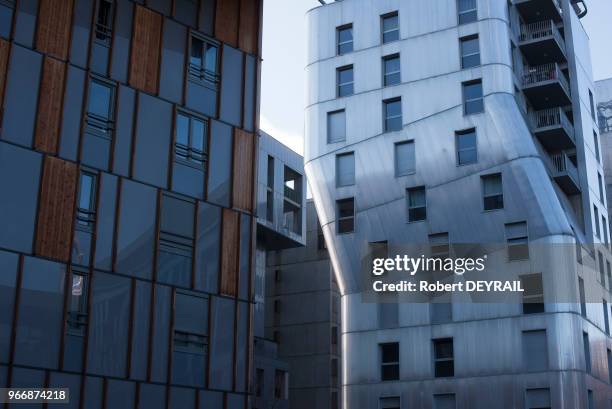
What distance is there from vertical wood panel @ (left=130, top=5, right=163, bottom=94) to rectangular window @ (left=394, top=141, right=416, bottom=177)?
2171 cm

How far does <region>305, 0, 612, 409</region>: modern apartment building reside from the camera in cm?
4094

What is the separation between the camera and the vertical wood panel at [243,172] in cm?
2828

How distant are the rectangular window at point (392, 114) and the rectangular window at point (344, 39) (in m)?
4.41

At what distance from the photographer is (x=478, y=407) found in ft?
134

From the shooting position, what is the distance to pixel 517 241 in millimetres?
41844

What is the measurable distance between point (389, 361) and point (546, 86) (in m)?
17.0

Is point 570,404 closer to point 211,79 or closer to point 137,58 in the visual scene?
point 211,79

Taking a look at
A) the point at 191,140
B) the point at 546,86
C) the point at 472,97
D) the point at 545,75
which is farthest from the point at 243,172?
the point at 545,75

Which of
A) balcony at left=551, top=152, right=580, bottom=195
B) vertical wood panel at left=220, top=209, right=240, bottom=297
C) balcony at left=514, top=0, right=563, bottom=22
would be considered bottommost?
vertical wood panel at left=220, top=209, right=240, bottom=297

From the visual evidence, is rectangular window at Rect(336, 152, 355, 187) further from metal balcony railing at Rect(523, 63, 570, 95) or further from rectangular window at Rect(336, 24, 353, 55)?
metal balcony railing at Rect(523, 63, 570, 95)

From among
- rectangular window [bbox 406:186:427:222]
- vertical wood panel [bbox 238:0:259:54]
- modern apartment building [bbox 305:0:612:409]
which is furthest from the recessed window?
rectangular window [bbox 406:186:427:222]

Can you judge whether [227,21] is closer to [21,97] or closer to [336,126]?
[21,97]

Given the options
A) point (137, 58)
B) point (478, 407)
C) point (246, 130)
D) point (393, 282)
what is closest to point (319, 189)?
point (393, 282)

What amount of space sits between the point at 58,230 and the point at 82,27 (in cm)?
617
